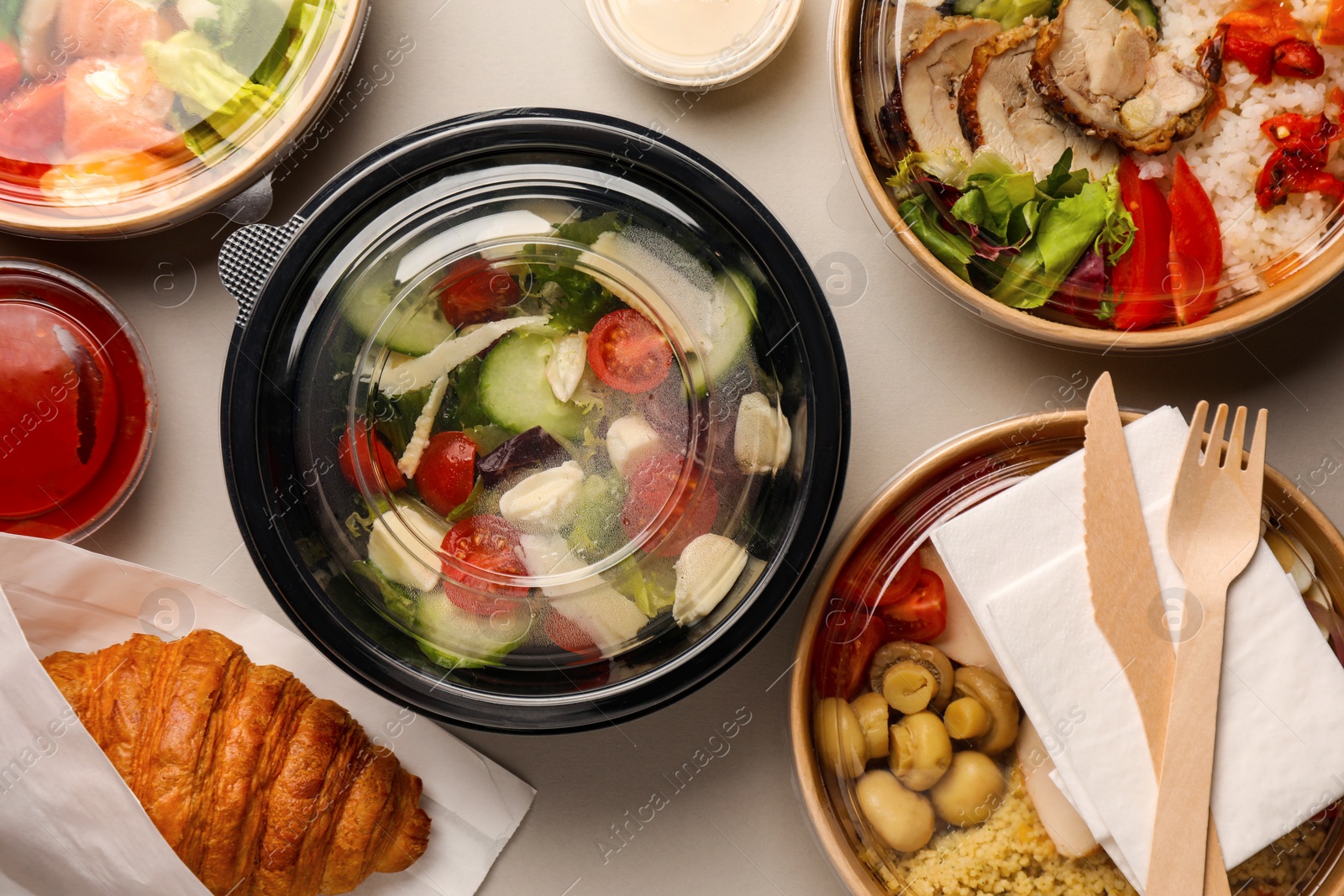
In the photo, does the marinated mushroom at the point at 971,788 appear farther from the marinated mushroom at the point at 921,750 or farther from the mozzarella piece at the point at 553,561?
the mozzarella piece at the point at 553,561

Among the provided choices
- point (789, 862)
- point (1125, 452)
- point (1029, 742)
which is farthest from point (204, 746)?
point (1125, 452)

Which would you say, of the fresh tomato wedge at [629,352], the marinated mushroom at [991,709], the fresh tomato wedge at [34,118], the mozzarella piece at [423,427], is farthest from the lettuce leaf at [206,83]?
the marinated mushroom at [991,709]

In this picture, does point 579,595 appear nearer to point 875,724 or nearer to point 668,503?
point 668,503

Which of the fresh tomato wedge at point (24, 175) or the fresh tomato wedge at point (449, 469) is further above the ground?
the fresh tomato wedge at point (24, 175)

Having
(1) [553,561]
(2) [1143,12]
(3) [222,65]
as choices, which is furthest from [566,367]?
(2) [1143,12]

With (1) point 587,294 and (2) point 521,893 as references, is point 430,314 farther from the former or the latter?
(2) point 521,893

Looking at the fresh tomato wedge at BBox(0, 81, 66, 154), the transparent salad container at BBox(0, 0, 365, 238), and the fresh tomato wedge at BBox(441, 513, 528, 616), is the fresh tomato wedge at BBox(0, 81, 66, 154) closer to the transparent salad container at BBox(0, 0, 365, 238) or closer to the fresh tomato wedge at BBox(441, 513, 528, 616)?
the transparent salad container at BBox(0, 0, 365, 238)
